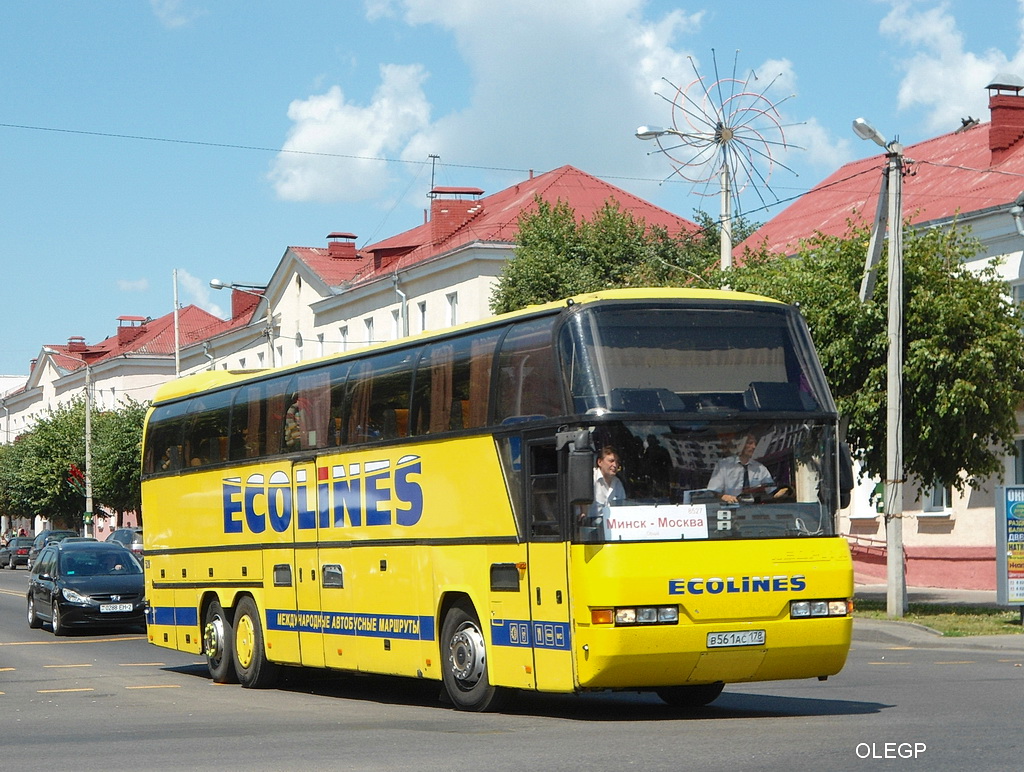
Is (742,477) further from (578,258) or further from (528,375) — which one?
(578,258)

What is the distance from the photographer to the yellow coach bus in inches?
476

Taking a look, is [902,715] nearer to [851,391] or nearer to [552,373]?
[552,373]

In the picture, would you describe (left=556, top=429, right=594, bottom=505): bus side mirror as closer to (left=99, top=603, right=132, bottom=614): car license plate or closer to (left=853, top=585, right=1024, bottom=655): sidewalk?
(left=853, top=585, right=1024, bottom=655): sidewalk

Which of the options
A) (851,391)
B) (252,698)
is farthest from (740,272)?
(252,698)

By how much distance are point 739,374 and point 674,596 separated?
1905 millimetres

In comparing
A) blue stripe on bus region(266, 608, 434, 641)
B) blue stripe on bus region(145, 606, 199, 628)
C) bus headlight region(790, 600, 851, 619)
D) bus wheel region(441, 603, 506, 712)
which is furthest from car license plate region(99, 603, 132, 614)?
bus headlight region(790, 600, 851, 619)

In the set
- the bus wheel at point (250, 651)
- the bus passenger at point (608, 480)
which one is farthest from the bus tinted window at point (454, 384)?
the bus wheel at point (250, 651)

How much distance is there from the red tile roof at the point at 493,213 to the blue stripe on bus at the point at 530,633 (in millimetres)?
42208

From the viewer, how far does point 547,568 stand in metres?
12.6

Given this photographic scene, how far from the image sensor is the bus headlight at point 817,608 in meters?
12.4

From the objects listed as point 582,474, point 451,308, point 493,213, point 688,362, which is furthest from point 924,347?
point 493,213

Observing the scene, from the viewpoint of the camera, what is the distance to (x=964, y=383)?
25.7 meters

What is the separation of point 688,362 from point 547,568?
1996mm

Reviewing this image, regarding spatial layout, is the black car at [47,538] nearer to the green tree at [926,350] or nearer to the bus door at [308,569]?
the green tree at [926,350]
